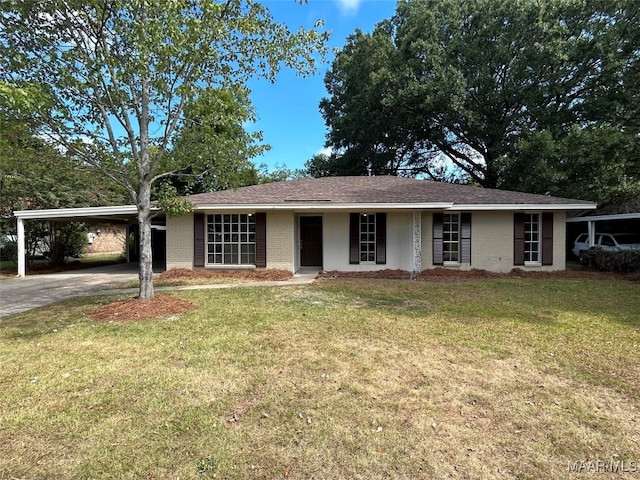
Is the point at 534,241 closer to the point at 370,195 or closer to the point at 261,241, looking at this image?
the point at 370,195

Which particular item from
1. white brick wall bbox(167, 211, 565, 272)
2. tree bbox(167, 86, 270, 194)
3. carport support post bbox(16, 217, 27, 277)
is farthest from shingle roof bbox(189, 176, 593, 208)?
carport support post bbox(16, 217, 27, 277)

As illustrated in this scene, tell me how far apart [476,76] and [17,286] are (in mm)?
22795

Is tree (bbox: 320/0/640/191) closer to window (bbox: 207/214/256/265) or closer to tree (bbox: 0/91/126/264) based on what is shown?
window (bbox: 207/214/256/265)

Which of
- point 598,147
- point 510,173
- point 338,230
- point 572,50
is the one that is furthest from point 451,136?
point 338,230

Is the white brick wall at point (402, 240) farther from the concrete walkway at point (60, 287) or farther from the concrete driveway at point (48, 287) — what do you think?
the concrete driveway at point (48, 287)

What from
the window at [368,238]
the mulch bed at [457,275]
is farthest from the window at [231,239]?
the window at [368,238]

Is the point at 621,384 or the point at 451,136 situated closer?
the point at 621,384

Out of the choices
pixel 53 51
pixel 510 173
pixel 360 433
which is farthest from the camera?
pixel 510 173

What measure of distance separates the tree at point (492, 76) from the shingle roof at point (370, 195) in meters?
6.03

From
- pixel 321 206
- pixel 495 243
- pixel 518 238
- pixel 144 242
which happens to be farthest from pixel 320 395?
pixel 518 238

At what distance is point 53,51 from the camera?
675 centimetres

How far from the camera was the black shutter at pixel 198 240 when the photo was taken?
1273 cm

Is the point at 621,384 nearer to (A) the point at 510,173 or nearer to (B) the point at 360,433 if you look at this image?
(B) the point at 360,433

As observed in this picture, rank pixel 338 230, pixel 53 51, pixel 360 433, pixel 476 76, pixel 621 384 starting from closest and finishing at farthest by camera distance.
A: 1. pixel 360 433
2. pixel 621 384
3. pixel 53 51
4. pixel 338 230
5. pixel 476 76
